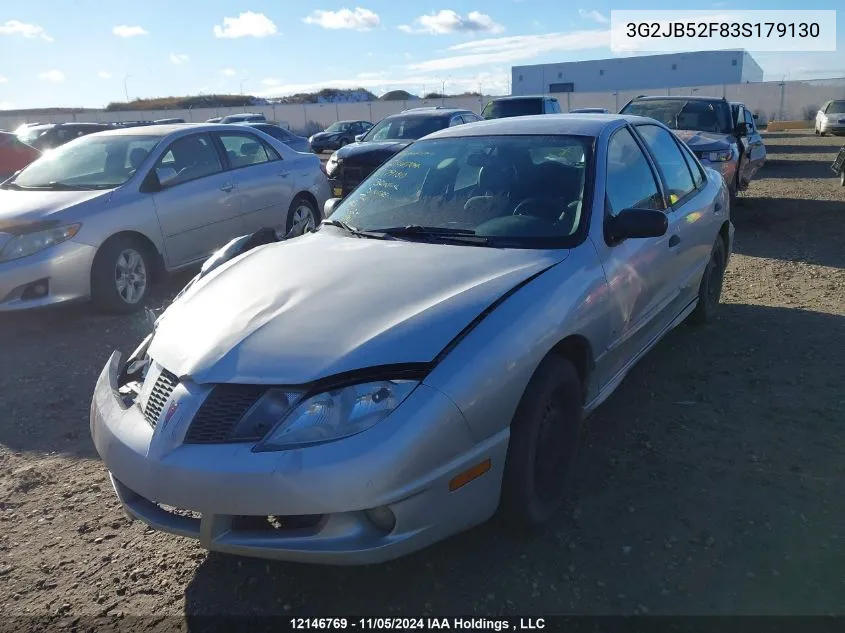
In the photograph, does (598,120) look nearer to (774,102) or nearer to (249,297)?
(249,297)

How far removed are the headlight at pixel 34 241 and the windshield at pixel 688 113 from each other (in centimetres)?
794

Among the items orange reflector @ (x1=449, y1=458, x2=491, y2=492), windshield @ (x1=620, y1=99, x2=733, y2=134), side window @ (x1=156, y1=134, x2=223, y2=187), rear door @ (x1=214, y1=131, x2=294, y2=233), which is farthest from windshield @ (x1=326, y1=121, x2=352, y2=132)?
orange reflector @ (x1=449, y1=458, x2=491, y2=492)

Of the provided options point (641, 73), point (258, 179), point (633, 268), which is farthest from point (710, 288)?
point (641, 73)

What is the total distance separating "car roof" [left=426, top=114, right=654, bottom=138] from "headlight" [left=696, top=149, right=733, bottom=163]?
5.35m

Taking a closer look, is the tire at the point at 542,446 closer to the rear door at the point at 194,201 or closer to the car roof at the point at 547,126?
the car roof at the point at 547,126

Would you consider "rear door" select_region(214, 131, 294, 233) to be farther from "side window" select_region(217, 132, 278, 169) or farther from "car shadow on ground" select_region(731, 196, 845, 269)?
"car shadow on ground" select_region(731, 196, 845, 269)

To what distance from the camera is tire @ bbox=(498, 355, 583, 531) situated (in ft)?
8.42

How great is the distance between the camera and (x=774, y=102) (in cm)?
3709

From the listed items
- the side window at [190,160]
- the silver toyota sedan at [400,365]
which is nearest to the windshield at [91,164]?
the side window at [190,160]

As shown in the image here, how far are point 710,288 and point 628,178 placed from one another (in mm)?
1936

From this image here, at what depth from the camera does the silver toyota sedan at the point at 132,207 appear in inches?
217

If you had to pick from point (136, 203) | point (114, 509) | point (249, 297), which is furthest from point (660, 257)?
point (136, 203)

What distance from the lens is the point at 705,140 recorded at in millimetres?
9266

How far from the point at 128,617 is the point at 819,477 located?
3.00 m
